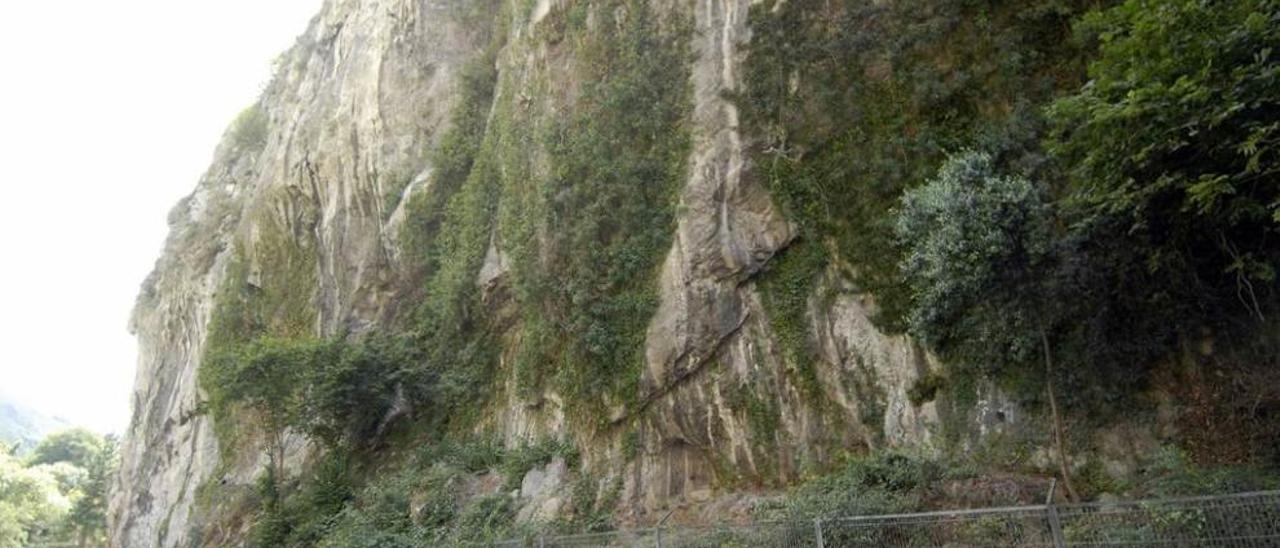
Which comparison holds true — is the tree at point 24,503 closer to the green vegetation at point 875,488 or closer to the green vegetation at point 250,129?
the green vegetation at point 250,129

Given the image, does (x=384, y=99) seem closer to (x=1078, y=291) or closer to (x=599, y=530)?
(x=599, y=530)

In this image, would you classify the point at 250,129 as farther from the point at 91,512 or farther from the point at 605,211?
the point at 605,211

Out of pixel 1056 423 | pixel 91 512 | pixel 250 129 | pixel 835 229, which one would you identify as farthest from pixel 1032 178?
pixel 91 512

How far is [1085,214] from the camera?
420 inches

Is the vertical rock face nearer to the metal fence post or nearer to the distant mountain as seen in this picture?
the metal fence post

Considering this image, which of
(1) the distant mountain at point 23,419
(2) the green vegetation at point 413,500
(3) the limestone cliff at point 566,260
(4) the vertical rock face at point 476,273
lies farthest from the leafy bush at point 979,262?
(1) the distant mountain at point 23,419

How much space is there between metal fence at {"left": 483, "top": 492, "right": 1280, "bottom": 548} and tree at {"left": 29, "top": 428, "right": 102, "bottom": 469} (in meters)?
70.6

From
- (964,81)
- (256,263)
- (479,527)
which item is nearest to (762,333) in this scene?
(964,81)

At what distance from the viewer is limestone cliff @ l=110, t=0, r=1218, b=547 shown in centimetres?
1453

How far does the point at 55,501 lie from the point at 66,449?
78.2ft

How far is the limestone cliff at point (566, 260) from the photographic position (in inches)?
572

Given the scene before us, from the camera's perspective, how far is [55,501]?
151 ft

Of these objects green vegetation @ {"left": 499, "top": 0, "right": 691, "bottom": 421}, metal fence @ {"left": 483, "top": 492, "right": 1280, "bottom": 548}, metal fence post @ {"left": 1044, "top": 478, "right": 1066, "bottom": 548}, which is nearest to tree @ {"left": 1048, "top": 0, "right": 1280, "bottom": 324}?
metal fence @ {"left": 483, "top": 492, "right": 1280, "bottom": 548}

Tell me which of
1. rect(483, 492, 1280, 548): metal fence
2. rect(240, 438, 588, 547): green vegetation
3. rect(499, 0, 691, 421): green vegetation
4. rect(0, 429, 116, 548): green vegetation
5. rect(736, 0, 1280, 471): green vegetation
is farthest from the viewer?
rect(0, 429, 116, 548): green vegetation
